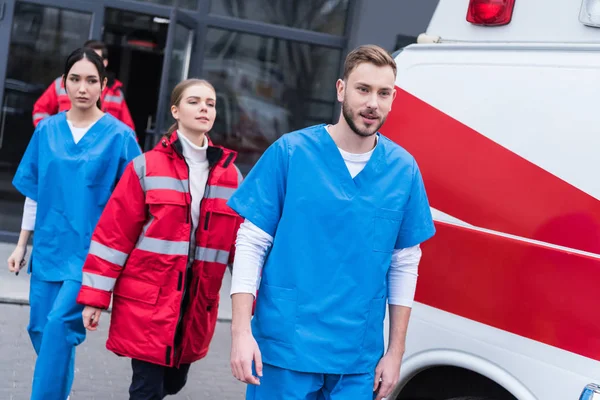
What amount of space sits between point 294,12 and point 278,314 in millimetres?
7417

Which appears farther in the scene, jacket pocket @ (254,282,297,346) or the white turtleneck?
the white turtleneck

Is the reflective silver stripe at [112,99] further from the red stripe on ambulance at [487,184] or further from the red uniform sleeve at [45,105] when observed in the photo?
the red stripe on ambulance at [487,184]

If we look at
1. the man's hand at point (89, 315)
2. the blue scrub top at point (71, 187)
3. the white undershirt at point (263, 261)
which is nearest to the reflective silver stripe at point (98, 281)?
the man's hand at point (89, 315)

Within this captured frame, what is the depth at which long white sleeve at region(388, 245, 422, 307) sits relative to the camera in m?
3.27

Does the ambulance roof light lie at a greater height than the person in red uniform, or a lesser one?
greater

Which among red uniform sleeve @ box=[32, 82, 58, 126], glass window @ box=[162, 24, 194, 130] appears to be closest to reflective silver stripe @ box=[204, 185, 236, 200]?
red uniform sleeve @ box=[32, 82, 58, 126]

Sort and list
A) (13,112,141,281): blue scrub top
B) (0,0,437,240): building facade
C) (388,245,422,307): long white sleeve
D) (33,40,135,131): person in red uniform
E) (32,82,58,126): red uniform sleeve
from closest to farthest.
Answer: (388,245,422,307): long white sleeve < (13,112,141,281): blue scrub top < (33,40,135,131): person in red uniform < (32,82,58,126): red uniform sleeve < (0,0,437,240): building facade

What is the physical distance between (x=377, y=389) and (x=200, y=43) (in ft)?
23.9

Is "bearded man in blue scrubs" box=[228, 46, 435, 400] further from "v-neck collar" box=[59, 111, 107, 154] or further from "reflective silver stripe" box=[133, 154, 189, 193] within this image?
"v-neck collar" box=[59, 111, 107, 154]

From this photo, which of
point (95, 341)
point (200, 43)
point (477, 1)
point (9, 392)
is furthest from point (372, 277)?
point (200, 43)

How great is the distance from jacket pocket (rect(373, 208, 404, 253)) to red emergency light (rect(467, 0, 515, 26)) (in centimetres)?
83

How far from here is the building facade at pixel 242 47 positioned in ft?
32.2

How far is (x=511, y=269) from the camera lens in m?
3.18

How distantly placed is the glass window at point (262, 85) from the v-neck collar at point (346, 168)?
709 cm
